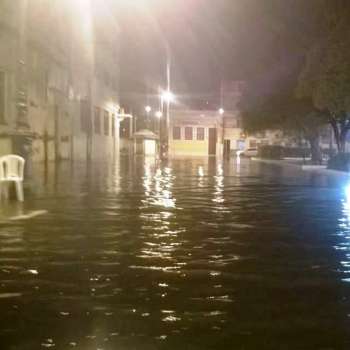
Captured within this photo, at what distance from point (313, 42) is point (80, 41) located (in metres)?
22.9

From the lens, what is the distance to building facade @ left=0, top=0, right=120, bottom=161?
95.0 ft

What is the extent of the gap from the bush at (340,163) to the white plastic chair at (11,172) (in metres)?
22.2

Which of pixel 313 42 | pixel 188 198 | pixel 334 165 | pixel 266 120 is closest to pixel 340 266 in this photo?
pixel 188 198

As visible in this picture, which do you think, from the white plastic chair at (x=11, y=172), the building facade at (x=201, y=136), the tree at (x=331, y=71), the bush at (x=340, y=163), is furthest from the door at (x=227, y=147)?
the white plastic chair at (x=11, y=172)

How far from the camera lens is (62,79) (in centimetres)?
4469

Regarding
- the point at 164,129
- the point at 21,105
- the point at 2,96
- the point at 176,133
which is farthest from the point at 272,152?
the point at 21,105

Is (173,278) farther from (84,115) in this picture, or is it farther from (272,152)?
(272,152)

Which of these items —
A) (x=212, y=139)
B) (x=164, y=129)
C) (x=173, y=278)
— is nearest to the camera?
(x=173, y=278)

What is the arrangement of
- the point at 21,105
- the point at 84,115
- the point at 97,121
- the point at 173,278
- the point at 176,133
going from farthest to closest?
the point at 176,133, the point at 97,121, the point at 84,115, the point at 21,105, the point at 173,278

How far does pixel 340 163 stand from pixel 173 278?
30385 millimetres

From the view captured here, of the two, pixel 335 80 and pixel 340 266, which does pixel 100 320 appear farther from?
pixel 335 80

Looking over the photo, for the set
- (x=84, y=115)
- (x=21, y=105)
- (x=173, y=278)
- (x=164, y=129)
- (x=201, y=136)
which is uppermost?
(x=84, y=115)

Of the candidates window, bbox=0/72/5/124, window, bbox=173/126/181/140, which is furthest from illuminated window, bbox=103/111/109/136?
window, bbox=173/126/181/140

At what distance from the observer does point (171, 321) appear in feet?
18.9
